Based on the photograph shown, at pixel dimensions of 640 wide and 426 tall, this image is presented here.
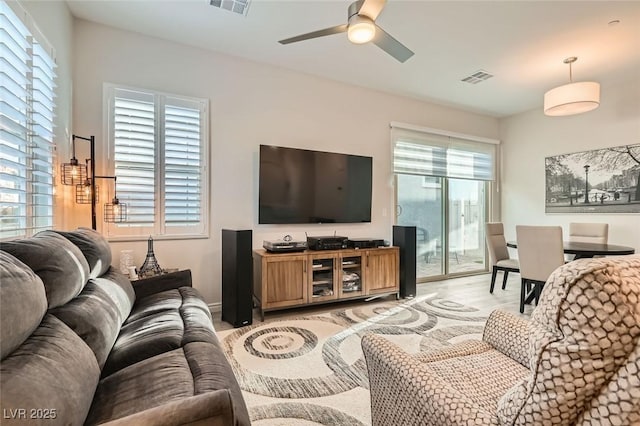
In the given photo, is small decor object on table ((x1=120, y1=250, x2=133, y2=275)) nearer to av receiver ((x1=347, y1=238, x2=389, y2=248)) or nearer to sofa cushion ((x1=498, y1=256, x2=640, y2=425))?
av receiver ((x1=347, y1=238, x2=389, y2=248))

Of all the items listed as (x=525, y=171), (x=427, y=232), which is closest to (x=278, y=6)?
(x=427, y=232)

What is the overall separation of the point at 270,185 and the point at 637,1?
3.70 metres

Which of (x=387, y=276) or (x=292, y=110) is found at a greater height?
(x=292, y=110)

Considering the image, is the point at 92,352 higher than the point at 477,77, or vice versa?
the point at 477,77

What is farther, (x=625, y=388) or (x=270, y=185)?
(x=270, y=185)

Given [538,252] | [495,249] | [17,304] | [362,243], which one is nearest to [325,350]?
[362,243]

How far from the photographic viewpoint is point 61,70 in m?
2.47

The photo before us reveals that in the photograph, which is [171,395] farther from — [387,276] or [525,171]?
[525,171]

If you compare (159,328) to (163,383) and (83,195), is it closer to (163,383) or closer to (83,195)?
(163,383)

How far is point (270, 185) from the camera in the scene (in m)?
3.56

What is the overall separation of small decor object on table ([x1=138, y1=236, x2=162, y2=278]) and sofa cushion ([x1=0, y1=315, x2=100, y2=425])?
68.1 inches

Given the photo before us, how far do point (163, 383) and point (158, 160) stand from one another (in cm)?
258

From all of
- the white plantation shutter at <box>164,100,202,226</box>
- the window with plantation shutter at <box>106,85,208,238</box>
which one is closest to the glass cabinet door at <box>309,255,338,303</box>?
the window with plantation shutter at <box>106,85,208,238</box>

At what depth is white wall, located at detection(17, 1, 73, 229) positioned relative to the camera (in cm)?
221
